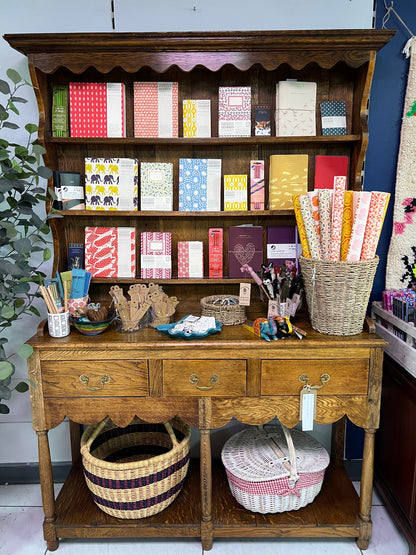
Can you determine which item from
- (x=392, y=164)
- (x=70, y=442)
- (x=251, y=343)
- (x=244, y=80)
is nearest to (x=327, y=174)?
(x=392, y=164)

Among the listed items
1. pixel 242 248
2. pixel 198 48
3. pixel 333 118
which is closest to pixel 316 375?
pixel 242 248

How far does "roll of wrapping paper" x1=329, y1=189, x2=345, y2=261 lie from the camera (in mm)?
1696

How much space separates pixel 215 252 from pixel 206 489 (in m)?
1.08

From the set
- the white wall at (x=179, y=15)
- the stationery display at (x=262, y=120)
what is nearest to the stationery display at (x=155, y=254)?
the stationery display at (x=262, y=120)

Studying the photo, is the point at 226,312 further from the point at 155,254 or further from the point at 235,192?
the point at 235,192

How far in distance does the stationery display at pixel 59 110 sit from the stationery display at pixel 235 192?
0.82m

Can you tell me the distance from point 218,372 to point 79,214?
0.99 m

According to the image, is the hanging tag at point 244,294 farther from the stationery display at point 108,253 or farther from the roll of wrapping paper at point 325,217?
the stationery display at point 108,253

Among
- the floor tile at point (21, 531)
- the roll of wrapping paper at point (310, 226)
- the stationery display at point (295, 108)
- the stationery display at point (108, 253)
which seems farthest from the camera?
the stationery display at point (108, 253)

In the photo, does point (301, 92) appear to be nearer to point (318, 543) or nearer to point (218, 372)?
point (218, 372)

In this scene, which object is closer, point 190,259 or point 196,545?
point 196,545

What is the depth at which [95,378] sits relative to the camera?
176 cm

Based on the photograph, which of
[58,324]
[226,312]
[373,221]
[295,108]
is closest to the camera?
[373,221]

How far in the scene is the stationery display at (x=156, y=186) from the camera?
207 centimetres
